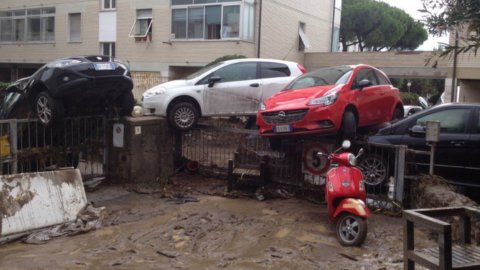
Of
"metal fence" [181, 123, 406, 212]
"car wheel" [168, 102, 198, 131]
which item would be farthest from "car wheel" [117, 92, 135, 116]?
"metal fence" [181, 123, 406, 212]

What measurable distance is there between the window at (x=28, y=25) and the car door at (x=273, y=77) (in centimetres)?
2350

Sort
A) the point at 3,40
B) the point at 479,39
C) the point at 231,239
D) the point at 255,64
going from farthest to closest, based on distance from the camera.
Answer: the point at 3,40, the point at 255,64, the point at 231,239, the point at 479,39

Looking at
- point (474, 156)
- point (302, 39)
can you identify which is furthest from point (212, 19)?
point (474, 156)

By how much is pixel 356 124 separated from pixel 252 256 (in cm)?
361

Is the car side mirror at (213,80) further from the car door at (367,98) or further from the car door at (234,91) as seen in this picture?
the car door at (367,98)

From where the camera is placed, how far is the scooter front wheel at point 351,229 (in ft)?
20.8

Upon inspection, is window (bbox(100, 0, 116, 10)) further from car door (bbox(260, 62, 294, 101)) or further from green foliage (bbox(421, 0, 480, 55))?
green foliage (bbox(421, 0, 480, 55))

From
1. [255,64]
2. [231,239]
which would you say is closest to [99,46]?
[255,64]

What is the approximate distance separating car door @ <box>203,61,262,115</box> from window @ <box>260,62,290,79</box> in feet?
0.53

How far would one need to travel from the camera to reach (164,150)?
407 inches

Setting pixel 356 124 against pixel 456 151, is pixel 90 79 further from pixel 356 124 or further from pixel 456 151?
pixel 456 151

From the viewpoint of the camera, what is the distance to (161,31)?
26.1m

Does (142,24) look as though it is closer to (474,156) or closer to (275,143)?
(275,143)

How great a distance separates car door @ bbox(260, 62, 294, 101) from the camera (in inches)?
436
